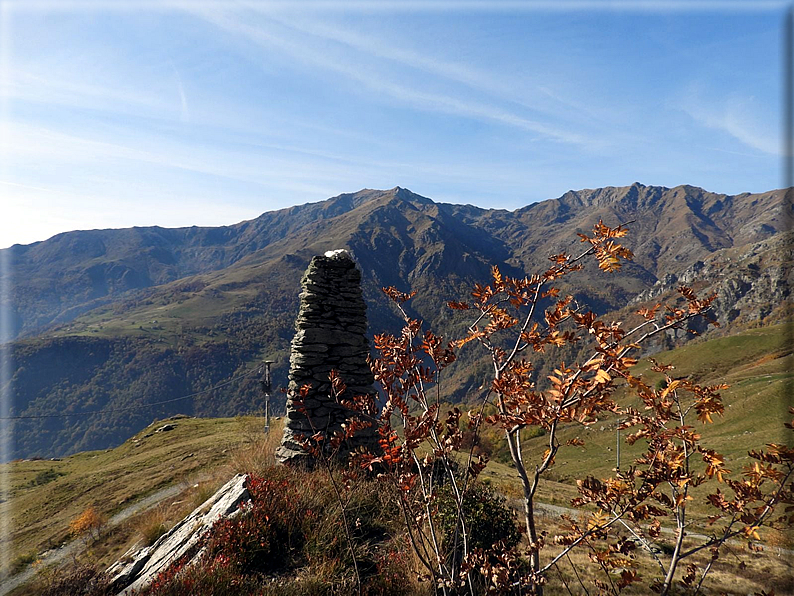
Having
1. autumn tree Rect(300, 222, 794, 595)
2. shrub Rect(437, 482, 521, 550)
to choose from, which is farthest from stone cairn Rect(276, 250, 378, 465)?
autumn tree Rect(300, 222, 794, 595)

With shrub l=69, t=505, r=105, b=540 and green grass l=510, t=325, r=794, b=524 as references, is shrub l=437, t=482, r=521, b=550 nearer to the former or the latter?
shrub l=69, t=505, r=105, b=540

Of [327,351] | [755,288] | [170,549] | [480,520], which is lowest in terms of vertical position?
[755,288]

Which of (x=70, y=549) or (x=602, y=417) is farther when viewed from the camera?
(x=70, y=549)

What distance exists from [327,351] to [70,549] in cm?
1568

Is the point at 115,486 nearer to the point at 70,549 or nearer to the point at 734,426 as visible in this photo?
the point at 70,549

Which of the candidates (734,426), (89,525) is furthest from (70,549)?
(734,426)

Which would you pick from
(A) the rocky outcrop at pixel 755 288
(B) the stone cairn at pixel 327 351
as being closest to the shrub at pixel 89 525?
(B) the stone cairn at pixel 327 351

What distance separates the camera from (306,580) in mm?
5363

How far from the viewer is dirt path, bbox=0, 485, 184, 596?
588 inches

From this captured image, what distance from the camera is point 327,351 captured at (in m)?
10.7

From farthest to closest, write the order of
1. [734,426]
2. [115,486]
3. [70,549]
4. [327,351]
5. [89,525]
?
[734,426]
[115,486]
[89,525]
[70,549]
[327,351]

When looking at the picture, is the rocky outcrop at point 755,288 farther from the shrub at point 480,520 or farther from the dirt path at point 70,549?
the dirt path at point 70,549

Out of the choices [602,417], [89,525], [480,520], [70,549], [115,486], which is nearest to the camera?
[602,417]

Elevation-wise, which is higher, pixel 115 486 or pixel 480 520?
pixel 480 520
